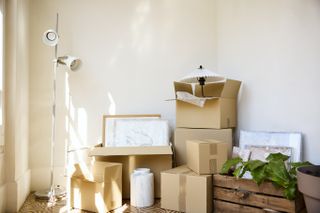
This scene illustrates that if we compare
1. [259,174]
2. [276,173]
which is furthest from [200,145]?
[276,173]

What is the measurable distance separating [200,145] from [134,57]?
1.45 metres

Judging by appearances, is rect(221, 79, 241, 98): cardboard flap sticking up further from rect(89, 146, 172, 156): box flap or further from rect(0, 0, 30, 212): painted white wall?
rect(0, 0, 30, 212): painted white wall

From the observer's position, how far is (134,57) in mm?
3137

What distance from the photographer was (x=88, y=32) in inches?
121

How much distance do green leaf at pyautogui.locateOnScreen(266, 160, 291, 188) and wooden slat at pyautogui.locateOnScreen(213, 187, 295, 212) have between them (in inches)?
5.3

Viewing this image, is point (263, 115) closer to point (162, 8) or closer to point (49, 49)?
point (162, 8)

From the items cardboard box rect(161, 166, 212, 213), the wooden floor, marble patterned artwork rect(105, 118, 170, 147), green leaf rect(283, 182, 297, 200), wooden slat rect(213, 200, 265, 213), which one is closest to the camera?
green leaf rect(283, 182, 297, 200)

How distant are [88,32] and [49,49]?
470 mm

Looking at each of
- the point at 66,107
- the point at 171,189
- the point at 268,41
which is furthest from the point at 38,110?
the point at 268,41

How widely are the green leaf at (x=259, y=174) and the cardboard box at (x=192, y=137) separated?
1.99 feet

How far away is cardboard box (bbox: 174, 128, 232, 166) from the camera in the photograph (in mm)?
2537

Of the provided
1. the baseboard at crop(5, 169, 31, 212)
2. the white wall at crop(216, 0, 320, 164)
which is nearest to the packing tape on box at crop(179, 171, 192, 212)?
the white wall at crop(216, 0, 320, 164)

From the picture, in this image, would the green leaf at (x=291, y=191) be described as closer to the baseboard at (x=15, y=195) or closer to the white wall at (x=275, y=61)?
the white wall at (x=275, y=61)

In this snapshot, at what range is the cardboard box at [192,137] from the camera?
8.32 feet
